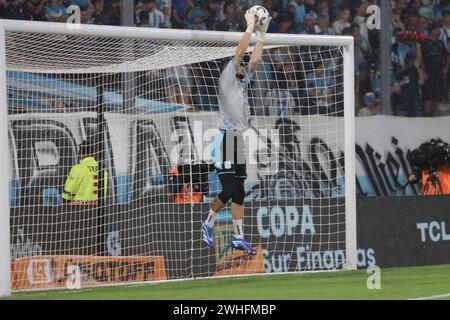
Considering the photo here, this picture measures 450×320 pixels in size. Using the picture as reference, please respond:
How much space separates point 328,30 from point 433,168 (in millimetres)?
3015

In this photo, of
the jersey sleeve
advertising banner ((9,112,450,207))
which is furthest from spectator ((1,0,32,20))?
the jersey sleeve

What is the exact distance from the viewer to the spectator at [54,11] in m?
17.2

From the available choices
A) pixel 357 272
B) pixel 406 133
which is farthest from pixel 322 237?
pixel 406 133

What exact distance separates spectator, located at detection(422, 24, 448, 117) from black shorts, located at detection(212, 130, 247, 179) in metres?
7.60

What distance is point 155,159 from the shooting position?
16312mm

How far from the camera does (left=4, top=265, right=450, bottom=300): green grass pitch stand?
35.4 ft

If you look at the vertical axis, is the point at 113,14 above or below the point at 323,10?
below

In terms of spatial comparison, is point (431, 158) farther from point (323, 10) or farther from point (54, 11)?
point (54, 11)

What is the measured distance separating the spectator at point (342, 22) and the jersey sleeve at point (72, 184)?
636cm

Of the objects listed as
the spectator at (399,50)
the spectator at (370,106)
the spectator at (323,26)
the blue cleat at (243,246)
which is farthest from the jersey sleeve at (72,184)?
the spectator at (399,50)

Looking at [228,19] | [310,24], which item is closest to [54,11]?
[228,19]

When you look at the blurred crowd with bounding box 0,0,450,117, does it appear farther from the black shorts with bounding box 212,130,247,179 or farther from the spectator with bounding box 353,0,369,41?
the black shorts with bounding box 212,130,247,179

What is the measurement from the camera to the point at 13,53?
539 inches
